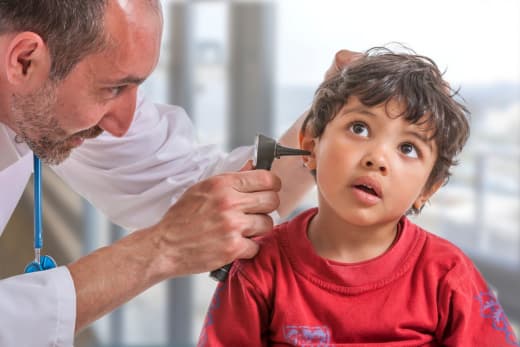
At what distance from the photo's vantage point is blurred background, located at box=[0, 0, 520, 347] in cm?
317

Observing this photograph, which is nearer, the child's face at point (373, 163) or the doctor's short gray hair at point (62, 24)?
the child's face at point (373, 163)

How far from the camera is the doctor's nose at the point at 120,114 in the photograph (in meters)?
1.41

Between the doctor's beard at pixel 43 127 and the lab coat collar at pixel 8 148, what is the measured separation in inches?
3.1

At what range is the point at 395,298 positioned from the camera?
1.16m

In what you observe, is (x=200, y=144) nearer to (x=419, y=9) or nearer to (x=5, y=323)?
(x=5, y=323)

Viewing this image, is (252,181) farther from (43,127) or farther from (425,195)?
(43,127)

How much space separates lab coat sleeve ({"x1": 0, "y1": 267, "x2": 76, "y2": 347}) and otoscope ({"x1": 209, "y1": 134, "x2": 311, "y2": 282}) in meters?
0.25

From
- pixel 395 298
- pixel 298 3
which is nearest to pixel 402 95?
pixel 395 298

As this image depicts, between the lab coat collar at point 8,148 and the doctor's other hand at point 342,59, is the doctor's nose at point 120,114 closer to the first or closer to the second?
the lab coat collar at point 8,148

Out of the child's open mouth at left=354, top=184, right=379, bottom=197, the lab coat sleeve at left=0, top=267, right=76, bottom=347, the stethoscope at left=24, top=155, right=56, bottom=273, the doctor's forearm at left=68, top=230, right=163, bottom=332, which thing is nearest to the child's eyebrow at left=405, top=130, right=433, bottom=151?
the child's open mouth at left=354, top=184, right=379, bottom=197

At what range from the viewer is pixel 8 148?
5.09 feet

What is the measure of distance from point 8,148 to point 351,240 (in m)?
0.78

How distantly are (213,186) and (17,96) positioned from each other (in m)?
0.40

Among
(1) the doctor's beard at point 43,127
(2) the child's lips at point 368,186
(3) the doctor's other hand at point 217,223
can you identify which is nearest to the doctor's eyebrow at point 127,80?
(1) the doctor's beard at point 43,127
